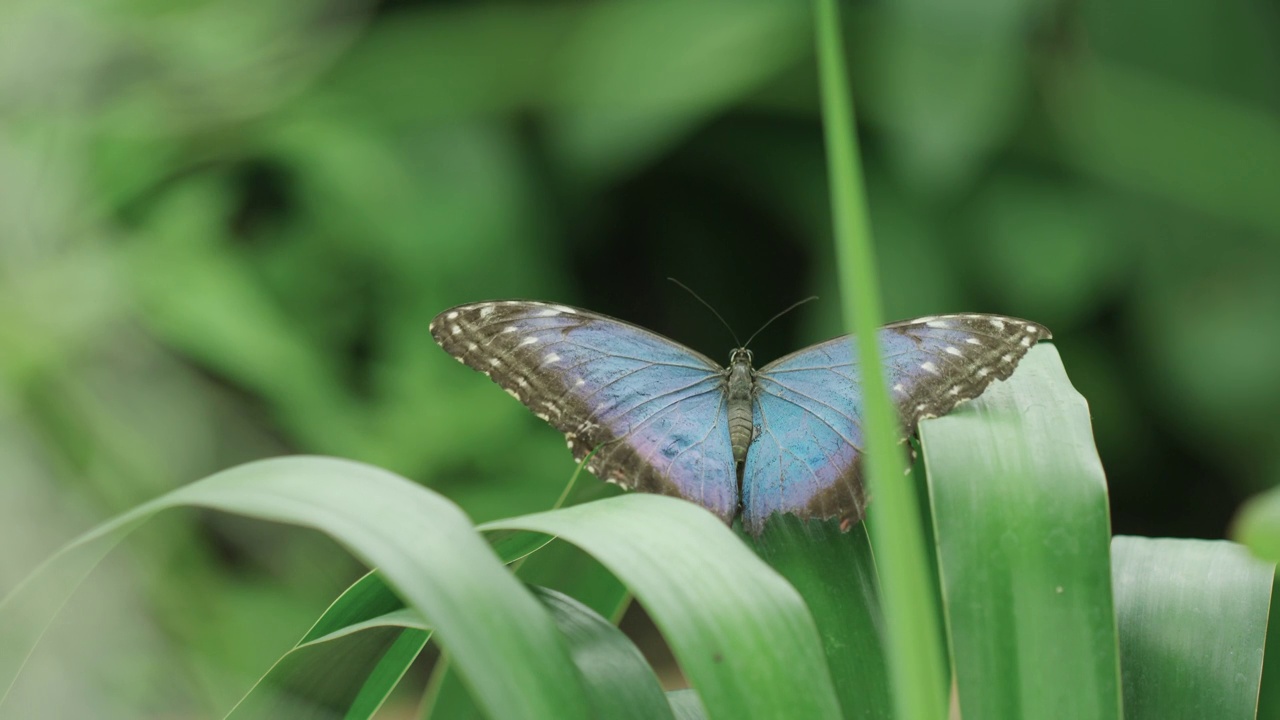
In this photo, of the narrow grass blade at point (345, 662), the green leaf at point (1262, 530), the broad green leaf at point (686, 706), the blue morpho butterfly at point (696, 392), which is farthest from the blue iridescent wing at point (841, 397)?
the green leaf at point (1262, 530)

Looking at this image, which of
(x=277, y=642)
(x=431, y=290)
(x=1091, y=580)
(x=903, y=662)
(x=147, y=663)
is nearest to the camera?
(x=903, y=662)

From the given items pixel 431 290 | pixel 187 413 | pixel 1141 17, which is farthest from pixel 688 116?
pixel 187 413

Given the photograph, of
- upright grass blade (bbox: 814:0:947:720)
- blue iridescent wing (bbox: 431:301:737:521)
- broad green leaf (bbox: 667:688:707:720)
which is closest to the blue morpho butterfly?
blue iridescent wing (bbox: 431:301:737:521)

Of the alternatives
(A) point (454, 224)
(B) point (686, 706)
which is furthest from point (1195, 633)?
(A) point (454, 224)

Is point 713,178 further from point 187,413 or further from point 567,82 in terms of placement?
point 187,413

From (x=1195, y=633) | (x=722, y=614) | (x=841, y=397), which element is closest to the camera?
(x=722, y=614)

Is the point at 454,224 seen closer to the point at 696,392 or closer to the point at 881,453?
the point at 696,392

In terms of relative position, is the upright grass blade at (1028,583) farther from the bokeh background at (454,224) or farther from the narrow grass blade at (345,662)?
the bokeh background at (454,224)
